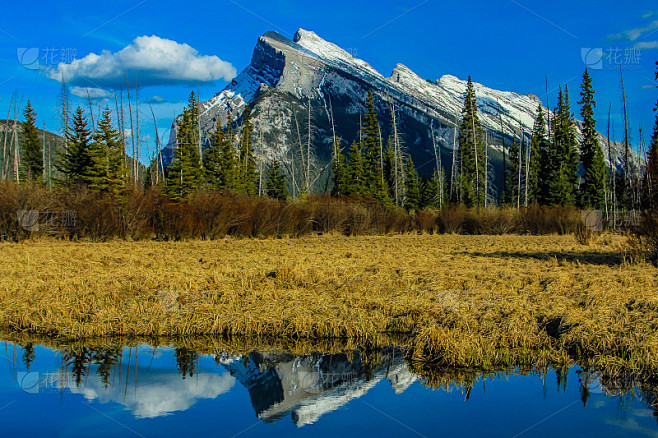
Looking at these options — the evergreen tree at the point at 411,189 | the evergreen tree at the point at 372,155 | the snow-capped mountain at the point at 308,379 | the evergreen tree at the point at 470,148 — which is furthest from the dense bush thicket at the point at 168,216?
the evergreen tree at the point at 470,148

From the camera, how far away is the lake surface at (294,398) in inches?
213

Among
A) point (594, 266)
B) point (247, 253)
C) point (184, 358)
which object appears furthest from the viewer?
point (247, 253)

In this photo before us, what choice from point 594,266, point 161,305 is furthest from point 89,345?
point 594,266

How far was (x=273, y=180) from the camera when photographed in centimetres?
6341

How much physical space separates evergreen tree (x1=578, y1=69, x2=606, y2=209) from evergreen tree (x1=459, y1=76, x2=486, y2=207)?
10.2 meters

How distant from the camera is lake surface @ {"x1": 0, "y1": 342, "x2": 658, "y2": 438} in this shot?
17.8 ft

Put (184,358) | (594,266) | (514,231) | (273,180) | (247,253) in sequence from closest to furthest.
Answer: (184,358), (594,266), (247,253), (514,231), (273,180)

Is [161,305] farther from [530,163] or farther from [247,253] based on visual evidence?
[530,163]

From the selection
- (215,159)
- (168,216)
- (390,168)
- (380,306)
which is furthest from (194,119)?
(380,306)

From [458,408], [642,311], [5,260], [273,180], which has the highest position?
[273,180]

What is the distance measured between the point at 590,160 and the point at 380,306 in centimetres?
5381

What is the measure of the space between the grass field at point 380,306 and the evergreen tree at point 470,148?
47.3m

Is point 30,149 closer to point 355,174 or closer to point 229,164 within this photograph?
point 229,164

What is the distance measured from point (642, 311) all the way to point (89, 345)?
323 inches
